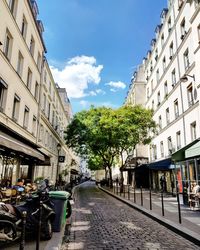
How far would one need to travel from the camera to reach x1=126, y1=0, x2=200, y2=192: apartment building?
15.9m

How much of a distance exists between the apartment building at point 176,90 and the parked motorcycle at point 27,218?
26.0 ft

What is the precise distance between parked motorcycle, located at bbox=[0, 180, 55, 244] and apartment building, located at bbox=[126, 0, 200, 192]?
312 inches

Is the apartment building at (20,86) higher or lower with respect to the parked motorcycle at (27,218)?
higher

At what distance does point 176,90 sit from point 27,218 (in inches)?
743

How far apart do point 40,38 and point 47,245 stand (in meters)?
19.1

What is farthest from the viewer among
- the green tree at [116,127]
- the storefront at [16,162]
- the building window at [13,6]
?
the green tree at [116,127]

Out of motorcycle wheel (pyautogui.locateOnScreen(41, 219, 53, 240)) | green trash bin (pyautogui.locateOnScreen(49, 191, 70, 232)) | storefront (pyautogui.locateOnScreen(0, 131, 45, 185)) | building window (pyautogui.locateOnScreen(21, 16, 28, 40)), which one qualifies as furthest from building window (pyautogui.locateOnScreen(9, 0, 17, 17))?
motorcycle wheel (pyautogui.locateOnScreen(41, 219, 53, 240))

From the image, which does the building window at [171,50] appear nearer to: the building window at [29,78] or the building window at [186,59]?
the building window at [186,59]

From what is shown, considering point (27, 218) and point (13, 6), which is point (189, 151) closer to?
point (27, 218)

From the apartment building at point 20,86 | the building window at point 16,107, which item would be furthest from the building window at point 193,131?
the building window at point 16,107

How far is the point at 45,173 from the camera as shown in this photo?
27188mm

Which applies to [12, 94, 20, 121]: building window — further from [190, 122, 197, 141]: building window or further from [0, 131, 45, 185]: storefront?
[190, 122, 197, 141]: building window

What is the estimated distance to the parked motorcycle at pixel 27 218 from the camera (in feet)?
17.8

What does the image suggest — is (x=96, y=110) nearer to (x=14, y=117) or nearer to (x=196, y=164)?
(x=14, y=117)
